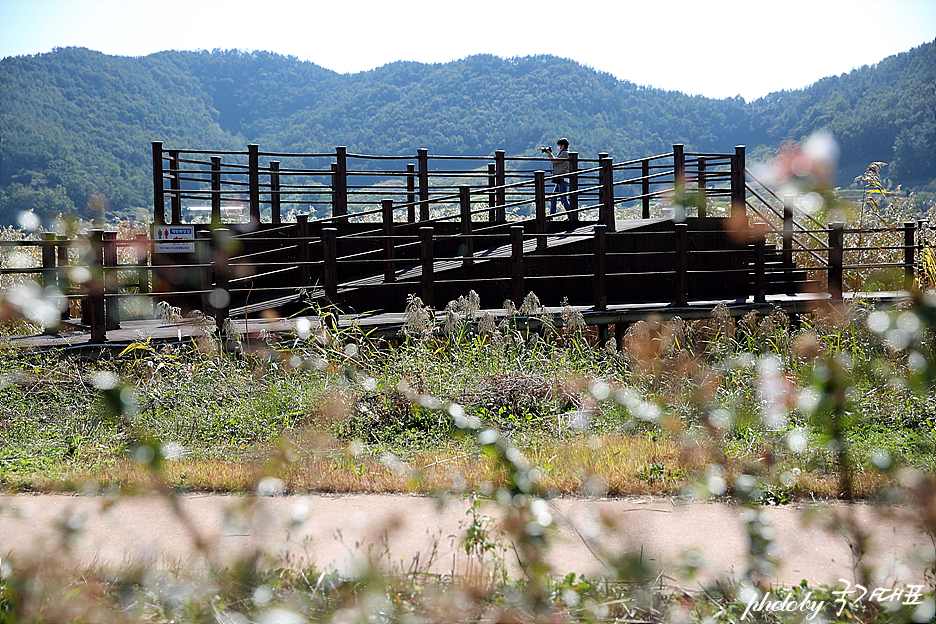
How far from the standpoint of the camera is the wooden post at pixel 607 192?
37.7 feet

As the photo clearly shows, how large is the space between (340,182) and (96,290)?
6411mm

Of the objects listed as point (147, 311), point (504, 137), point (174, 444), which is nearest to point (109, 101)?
point (504, 137)

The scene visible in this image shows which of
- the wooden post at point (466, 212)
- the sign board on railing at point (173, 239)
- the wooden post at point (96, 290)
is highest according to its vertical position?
the wooden post at point (466, 212)

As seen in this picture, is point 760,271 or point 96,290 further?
point 760,271

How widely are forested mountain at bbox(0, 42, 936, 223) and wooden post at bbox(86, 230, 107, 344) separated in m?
37.6

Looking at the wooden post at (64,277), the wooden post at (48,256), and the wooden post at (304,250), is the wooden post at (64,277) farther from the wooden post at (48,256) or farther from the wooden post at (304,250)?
the wooden post at (304,250)

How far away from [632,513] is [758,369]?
3842mm


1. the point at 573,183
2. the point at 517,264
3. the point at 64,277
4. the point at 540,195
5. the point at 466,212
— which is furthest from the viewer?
the point at 573,183

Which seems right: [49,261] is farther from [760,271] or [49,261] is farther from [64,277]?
[760,271]

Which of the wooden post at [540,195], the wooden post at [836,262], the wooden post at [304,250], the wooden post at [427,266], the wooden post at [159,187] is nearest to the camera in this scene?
the wooden post at [427,266]

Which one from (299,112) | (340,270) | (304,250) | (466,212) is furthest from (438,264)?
(299,112)

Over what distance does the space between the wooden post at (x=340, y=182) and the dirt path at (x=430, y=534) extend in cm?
998

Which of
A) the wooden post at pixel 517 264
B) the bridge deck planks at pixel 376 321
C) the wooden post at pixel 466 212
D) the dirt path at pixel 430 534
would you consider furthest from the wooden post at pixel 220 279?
the dirt path at pixel 430 534

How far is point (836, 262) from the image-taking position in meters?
10.9
